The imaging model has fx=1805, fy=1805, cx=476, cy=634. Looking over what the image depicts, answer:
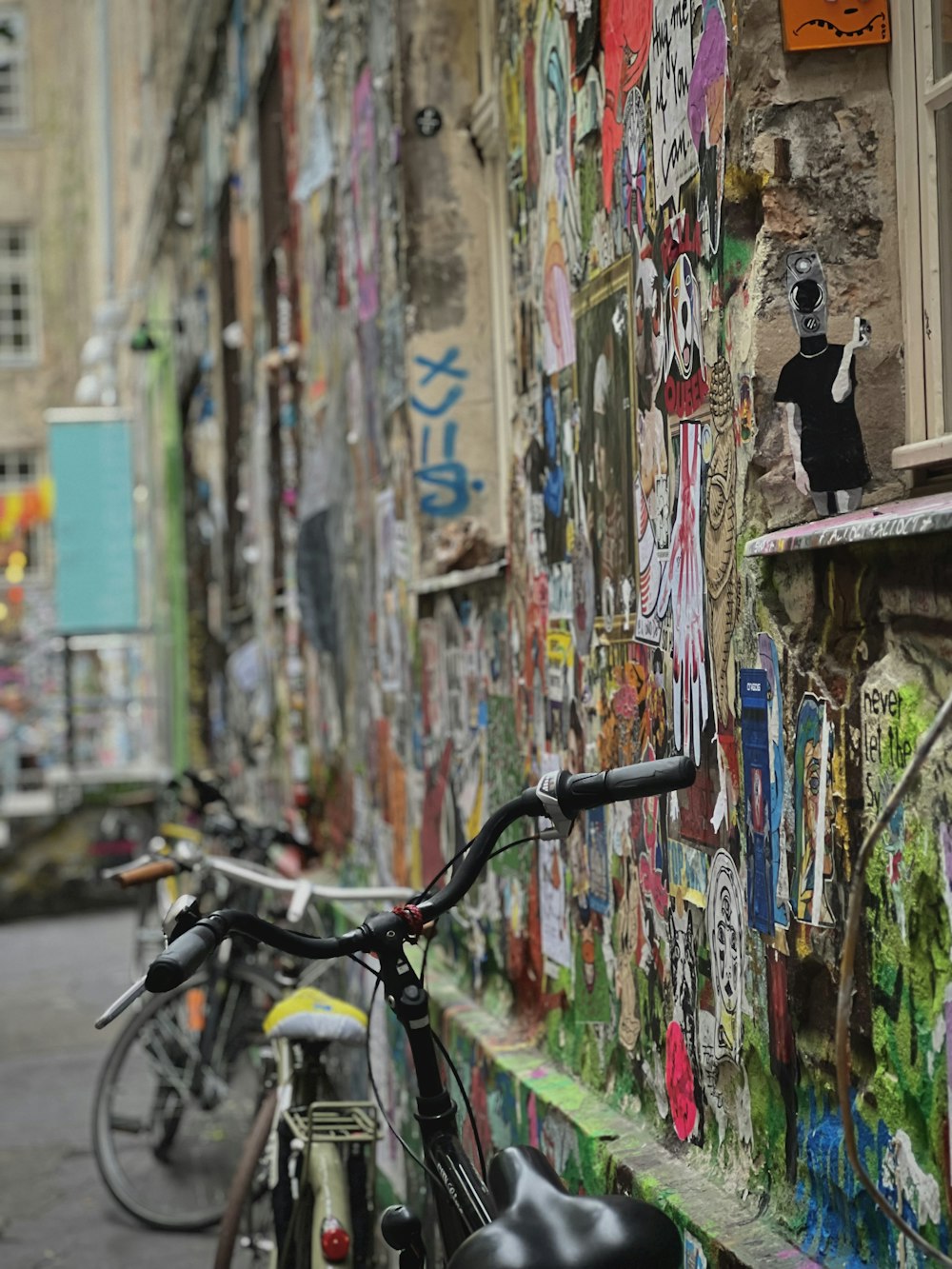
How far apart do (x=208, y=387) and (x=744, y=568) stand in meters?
10.4

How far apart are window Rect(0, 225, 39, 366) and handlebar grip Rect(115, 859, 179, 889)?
27149mm

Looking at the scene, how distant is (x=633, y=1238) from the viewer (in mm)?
2012

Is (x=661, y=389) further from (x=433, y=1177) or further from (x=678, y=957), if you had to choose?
(x=433, y=1177)

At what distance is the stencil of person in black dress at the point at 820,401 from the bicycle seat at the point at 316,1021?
187 centimetres

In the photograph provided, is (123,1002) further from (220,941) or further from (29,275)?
(29,275)

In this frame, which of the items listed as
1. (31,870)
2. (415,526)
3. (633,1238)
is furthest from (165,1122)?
(31,870)

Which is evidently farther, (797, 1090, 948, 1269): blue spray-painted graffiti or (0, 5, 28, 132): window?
(0, 5, 28, 132): window

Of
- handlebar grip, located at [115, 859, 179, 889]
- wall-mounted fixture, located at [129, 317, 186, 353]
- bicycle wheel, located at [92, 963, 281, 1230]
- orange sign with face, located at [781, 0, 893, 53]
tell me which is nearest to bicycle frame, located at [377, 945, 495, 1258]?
orange sign with face, located at [781, 0, 893, 53]

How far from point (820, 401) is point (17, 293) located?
98.5ft

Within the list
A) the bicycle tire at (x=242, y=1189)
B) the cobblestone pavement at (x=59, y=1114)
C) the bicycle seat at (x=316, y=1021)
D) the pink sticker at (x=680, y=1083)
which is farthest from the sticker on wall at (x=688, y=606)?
the cobblestone pavement at (x=59, y=1114)

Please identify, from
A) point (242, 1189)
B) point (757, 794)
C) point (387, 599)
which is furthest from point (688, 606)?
point (387, 599)

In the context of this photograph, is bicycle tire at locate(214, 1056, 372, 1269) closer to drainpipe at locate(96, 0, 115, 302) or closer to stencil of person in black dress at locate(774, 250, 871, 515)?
stencil of person in black dress at locate(774, 250, 871, 515)

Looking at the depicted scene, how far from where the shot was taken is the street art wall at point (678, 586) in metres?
2.38

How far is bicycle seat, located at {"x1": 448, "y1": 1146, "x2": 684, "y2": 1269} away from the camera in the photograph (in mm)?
1971
